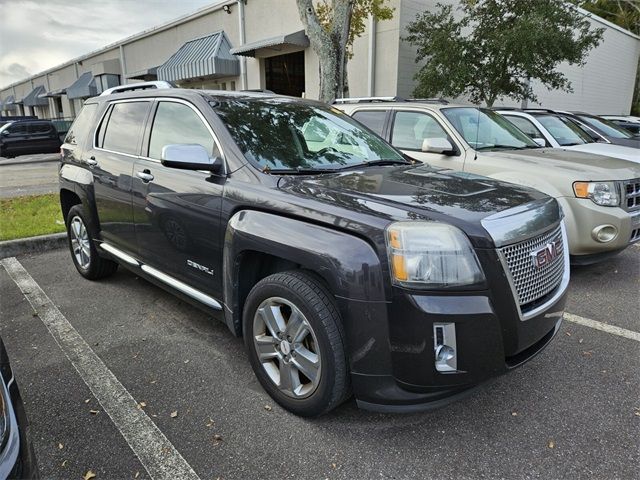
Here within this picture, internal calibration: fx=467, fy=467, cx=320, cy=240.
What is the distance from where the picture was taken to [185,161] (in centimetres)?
290

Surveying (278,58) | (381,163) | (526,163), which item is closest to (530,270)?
(381,163)

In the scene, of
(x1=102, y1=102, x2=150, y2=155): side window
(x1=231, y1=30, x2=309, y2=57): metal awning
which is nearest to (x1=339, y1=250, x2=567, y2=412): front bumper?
(x1=102, y1=102, x2=150, y2=155): side window

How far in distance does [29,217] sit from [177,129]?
5.06 metres

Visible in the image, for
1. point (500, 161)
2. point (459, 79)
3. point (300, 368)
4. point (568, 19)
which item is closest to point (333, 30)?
point (459, 79)

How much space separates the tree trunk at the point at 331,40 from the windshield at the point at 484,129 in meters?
3.49

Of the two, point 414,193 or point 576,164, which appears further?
point 576,164

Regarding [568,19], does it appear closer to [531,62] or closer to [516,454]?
[531,62]

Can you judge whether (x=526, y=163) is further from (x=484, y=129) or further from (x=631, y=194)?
(x=631, y=194)

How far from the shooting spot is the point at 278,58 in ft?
59.9

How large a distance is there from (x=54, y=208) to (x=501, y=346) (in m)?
7.88

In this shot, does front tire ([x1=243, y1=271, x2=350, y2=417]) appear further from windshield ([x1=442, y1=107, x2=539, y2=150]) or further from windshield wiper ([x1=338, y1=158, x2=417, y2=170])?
windshield ([x1=442, y1=107, x2=539, y2=150])

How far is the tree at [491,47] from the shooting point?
38.3 ft

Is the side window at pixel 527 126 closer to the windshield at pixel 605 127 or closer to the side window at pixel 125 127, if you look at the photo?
the windshield at pixel 605 127

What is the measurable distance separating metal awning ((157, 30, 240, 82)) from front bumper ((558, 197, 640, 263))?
1579cm
